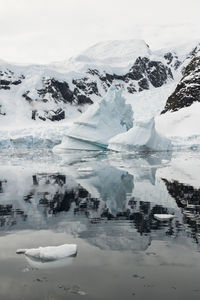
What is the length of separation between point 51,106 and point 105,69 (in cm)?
2428

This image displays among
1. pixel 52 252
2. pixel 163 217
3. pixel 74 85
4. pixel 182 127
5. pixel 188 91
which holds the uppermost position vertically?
pixel 74 85

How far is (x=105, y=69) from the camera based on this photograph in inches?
4700

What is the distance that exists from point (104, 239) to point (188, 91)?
208 feet

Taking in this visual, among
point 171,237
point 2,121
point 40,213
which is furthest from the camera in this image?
point 2,121

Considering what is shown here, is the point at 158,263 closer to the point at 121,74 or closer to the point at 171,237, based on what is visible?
the point at 171,237

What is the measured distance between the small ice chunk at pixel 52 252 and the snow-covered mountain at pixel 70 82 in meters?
89.4

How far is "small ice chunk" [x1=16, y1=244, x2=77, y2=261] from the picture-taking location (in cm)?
632

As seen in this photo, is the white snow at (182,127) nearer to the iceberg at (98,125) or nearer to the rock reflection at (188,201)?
the iceberg at (98,125)

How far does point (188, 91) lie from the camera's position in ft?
222

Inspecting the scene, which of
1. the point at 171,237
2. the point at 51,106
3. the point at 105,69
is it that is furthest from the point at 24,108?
the point at 171,237

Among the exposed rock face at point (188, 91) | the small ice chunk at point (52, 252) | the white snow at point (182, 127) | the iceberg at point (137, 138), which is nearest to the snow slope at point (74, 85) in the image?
the exposed rock face at point (188, 91)

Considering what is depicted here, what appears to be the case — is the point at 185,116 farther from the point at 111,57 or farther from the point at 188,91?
the point at 111,57

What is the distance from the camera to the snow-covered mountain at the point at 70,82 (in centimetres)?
10262

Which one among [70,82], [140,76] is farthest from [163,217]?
[140,76]
